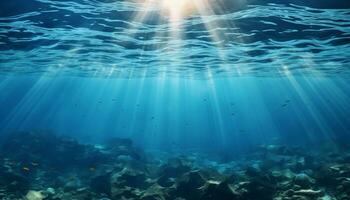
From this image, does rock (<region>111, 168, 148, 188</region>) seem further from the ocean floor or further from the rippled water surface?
the rippled water surface

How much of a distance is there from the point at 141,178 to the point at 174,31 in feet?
26.7

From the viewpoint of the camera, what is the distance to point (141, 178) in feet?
59.6

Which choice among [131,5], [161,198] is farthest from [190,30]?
[161,198]

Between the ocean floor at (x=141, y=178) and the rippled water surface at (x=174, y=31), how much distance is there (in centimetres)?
714

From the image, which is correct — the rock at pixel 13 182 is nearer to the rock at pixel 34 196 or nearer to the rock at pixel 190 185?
the rock at pixel 34 196

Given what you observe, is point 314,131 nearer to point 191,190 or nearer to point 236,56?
point 236,56

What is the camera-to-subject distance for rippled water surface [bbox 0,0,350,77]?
50.3 feet

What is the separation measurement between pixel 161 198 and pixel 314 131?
194 feet

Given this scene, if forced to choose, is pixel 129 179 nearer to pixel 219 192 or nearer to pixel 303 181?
pixel 219 192

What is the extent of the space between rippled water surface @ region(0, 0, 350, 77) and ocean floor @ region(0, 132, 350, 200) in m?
7.14

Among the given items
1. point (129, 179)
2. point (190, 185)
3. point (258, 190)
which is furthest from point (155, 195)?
point (129, 179)

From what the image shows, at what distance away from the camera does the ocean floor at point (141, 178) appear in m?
12.9

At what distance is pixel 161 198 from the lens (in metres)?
13.2

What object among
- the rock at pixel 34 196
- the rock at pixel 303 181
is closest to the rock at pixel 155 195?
the rock at pixel 34 196
